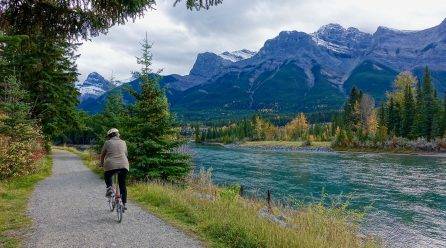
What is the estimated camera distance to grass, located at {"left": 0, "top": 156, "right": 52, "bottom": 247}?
11162 millimetres

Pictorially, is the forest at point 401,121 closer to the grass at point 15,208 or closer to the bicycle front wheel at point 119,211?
the grass at point 15,208

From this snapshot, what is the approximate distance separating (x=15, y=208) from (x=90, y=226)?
16.9ft

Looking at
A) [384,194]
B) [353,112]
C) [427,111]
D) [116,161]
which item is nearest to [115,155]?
[116,161]

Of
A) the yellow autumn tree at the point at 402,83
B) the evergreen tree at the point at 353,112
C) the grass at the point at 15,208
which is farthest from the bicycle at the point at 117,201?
the evergreen tree at the point at 353,112

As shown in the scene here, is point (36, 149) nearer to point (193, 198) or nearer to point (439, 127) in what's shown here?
point (193, 198)

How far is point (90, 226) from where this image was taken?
12.2m

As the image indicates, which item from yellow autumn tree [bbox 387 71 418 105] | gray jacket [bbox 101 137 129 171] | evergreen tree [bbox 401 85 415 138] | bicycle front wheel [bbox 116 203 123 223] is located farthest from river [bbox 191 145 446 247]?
yellow autumn tree [bbox 387 71 418 105]

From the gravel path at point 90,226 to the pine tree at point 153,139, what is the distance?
201 inches

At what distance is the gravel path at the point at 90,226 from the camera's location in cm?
1045

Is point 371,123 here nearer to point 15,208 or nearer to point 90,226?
point 15,208

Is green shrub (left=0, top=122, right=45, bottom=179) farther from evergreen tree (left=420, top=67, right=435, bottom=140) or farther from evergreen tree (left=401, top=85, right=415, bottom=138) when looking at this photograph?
evergreen tree (left=401, top=85, right=415, bottom=138)

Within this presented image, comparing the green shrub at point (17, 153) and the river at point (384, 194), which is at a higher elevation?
the green shrub at point (17, 153)

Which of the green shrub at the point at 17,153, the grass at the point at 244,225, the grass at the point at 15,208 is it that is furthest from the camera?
the green shrub at the point at 17,153

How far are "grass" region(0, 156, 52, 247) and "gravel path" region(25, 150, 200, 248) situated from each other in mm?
314
